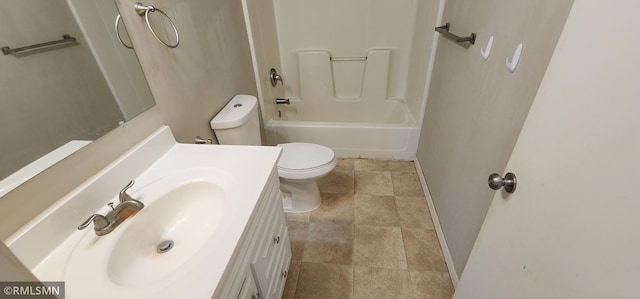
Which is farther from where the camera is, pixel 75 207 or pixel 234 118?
pixel 234 118

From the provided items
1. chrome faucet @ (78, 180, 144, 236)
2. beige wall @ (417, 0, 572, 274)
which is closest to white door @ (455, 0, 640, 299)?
beige wall @ (417, 0, 572, 274)

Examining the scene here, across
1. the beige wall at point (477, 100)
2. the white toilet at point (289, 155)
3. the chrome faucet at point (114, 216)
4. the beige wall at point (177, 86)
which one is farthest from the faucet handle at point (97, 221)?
the beige wall at point (477, 100)

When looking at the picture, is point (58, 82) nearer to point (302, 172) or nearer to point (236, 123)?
point (236, 123)

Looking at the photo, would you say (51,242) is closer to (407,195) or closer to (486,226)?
(486,226)

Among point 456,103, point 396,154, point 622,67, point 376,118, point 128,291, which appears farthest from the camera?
point 376,118

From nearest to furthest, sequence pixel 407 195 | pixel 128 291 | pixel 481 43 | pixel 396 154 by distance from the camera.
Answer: pixel 128 291 < pixel 481 43 < pixel 407 195 < pixel 396 154

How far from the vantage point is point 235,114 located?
1.49 meters

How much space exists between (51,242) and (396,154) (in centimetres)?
217

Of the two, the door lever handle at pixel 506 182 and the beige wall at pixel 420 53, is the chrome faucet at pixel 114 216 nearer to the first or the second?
the door lever handle at pixel 506 182

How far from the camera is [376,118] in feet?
8.92

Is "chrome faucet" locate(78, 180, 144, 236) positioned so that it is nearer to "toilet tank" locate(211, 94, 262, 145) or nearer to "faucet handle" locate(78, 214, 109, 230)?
"faucet handle" locate(78, 214, 109, 230)

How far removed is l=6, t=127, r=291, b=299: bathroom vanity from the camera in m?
0.60

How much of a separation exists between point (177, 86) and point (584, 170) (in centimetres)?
136

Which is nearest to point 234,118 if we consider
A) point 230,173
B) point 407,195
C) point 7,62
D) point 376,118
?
point 230,173
